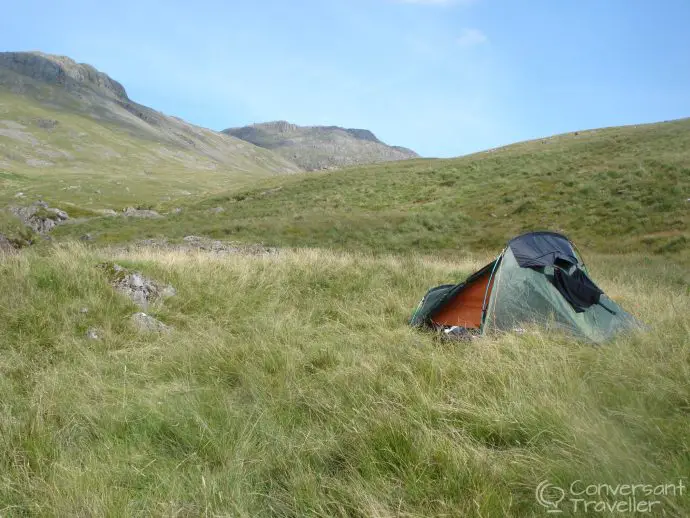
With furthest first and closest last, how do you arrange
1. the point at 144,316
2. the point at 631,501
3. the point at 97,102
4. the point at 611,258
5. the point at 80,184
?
the point at 97,102 < the point at 80,184 < the point at 611,258 < the point at 144,316 < the point at 631,501

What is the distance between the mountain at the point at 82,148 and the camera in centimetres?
7375

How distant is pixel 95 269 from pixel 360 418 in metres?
5.51

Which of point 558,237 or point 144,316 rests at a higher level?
point 558,237

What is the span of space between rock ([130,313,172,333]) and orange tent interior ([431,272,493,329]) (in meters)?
3.76

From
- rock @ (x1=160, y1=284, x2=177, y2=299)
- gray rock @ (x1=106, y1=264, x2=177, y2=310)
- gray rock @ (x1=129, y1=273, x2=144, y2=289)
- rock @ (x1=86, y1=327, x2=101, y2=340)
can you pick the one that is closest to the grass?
rock @ (x1=86, y1=327, x2=101, y2=340)

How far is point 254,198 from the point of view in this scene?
44.3 metres

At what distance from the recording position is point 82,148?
119m

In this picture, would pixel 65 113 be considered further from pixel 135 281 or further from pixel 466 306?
pixel 466 306

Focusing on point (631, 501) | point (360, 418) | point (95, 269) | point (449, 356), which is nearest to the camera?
point (631, 501)

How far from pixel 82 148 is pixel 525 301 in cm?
13875

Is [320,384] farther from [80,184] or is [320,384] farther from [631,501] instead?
[80,184]

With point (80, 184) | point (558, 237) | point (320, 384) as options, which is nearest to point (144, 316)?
point (320, 384)

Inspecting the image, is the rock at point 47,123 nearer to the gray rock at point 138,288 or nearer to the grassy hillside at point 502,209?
the grassy hillside at point 502,209

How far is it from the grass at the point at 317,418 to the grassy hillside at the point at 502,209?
52.8 feet
